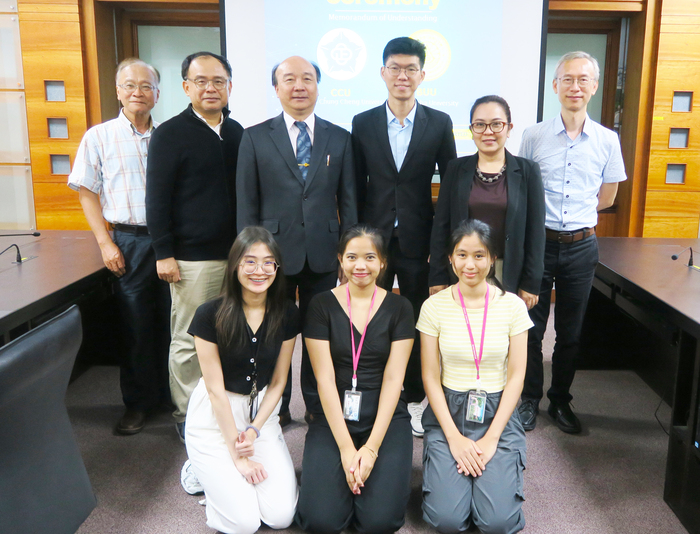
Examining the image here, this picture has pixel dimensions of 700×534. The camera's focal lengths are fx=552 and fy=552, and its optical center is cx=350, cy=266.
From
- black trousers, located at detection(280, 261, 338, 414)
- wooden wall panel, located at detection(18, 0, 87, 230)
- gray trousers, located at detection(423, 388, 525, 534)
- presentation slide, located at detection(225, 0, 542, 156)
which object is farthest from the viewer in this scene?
wooden wall panel, located at detection(18, 0, 87, 230)

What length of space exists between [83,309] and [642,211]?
3.90 metres

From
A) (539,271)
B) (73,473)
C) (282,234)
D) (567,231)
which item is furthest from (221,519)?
(567,231)

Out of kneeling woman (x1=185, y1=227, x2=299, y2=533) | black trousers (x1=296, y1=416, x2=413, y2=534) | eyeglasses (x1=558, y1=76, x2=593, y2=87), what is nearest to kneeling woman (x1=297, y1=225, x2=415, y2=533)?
black trousers (x1=296, y1=416, x2=413, y2=534)

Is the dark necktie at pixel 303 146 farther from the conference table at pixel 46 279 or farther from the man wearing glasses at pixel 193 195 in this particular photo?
the conference table at pixel 46 279

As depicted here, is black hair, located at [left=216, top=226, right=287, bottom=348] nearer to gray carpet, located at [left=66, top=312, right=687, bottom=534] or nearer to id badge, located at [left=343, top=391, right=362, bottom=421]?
id badge, located at [left=343, top=391, right=362, bottom=421]

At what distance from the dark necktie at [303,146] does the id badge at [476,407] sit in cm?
106

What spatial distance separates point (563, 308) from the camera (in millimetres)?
2436

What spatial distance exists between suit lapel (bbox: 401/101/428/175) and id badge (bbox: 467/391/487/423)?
0.95 m

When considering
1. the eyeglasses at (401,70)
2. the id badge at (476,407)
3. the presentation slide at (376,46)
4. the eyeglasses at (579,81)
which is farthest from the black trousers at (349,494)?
the presentation slide at (376,46)

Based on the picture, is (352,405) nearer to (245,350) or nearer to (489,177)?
(245,350)

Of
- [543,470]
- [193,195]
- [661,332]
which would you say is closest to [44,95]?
[193,195]

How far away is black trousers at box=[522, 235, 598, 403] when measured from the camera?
2352 millimetres

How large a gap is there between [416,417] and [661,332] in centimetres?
106

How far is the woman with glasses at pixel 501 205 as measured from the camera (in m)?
2.09
